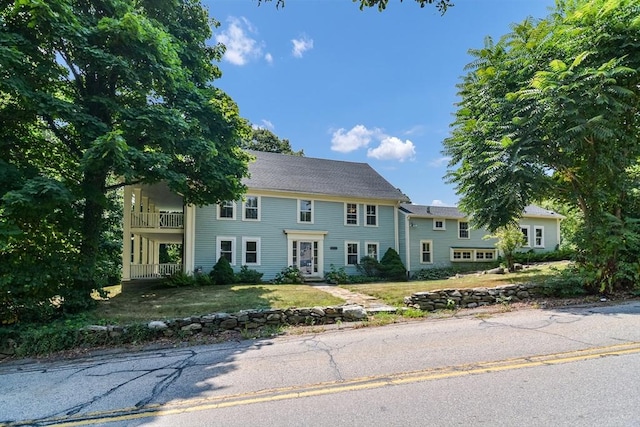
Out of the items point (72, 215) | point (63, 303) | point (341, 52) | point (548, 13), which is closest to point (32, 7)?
point (72, 215)

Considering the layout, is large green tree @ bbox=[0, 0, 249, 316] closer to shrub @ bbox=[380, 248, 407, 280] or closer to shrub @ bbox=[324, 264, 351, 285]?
shrub @ bbox=[324, 264, 351, 285]

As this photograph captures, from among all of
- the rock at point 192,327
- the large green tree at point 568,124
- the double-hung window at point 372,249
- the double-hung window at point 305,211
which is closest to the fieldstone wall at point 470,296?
the large green tree at point 568,124

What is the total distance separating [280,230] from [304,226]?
4.88 ft

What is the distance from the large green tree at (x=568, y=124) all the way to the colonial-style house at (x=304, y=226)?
10.0m

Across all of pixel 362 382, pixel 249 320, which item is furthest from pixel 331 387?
pixel 249 320

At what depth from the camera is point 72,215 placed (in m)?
9.92

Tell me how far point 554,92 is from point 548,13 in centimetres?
417

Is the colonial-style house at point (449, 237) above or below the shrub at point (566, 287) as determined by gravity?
above

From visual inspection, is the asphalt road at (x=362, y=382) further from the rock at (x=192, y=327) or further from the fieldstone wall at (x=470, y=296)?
the fieldstone wall at (x=470, y=296)

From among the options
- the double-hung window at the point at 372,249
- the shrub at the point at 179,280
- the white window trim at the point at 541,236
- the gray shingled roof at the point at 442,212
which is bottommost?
the shrub at the point at 179,280

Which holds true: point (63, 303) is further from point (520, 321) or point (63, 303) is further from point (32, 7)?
point (520, 321)

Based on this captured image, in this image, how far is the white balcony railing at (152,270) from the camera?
16906 millimetres

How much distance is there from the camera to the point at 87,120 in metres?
9.59

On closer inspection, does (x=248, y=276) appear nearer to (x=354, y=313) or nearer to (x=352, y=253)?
(x=352, y=253)
